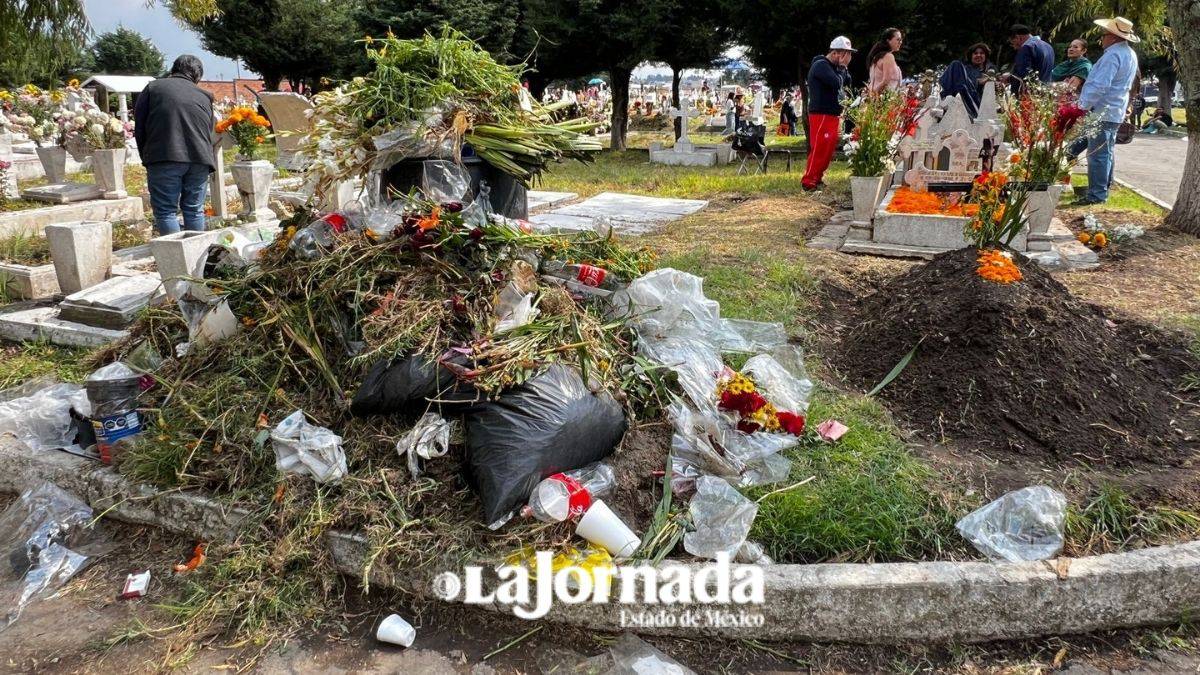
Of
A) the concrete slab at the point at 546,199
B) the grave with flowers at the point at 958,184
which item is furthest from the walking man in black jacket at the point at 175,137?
the grave with flowers at the point at 958,184

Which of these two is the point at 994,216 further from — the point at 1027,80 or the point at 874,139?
the point at 1027,80

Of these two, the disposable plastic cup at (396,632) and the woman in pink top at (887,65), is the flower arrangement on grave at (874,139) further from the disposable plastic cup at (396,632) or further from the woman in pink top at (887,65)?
the disposable plastic cup at (396,632)

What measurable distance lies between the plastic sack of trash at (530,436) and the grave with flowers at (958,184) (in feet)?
14.8

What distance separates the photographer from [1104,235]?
691cm

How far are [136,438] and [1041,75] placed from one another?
11168mm

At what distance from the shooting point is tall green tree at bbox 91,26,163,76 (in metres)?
46.7

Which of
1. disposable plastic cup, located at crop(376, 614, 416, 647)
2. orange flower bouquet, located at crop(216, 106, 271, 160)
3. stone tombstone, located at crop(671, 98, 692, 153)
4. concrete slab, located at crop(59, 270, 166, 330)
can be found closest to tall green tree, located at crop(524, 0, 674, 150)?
stone tombstone, located at crop(671, 98, 692, 153)

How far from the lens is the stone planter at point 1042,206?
6.55 meters

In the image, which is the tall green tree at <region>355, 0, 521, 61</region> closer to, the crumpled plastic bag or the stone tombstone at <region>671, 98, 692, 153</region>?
the stone tombstone at <region>671, 98, 692, 153</region>

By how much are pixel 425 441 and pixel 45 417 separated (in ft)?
7.22

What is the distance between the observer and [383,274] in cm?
328

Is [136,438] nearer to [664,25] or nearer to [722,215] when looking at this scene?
[722,215]

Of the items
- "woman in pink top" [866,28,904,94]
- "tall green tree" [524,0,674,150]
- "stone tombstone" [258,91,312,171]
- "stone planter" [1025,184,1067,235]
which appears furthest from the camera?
"tall green tree" [524,0,674,150]

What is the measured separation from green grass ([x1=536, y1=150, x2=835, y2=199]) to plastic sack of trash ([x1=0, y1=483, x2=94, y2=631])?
6.79 metres
